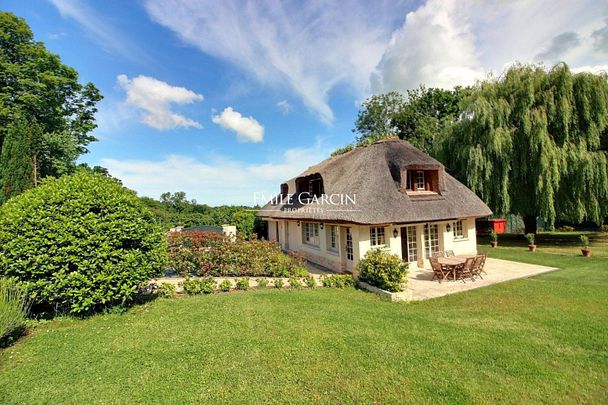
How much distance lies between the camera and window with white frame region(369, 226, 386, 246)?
12393 mm

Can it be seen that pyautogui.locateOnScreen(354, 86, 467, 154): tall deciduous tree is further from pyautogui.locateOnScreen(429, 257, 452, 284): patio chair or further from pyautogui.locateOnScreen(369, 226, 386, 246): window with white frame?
pyautogui.locateOnScreen(429, 257, 452, 284): patio chair

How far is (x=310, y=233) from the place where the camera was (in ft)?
56.7

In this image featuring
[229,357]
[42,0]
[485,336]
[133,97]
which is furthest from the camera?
[133,97]

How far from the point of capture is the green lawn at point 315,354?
421 cm

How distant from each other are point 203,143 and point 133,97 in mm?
7413

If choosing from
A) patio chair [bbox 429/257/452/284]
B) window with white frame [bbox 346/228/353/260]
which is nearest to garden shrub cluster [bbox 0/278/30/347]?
window with white frame [bbox 346/228/353/260]

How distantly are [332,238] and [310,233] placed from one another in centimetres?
290

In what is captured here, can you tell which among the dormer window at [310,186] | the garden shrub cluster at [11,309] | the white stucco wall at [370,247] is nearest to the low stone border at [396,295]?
the white stucco wall at [370,247]

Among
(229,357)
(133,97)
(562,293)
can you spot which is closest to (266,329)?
(229,357)

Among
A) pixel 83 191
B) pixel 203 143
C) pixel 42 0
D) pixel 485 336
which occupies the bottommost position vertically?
pixel 485 336

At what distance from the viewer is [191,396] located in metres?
4.07

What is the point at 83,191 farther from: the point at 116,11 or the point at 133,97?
the point at 133,97

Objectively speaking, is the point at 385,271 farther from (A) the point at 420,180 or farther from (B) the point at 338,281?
(A) the point at 420,180

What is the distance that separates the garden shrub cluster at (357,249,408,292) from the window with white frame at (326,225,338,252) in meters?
3.33
